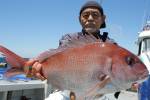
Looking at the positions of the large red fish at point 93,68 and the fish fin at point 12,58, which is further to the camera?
the fish fin at point 12,58

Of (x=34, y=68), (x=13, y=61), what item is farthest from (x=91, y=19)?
(x=13, y=61)

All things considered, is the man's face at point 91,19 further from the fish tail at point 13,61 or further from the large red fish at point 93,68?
the fish tail at point 13,61

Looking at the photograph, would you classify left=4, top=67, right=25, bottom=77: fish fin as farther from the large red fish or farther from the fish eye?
→ the fish eye

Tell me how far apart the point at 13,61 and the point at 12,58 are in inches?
1.0

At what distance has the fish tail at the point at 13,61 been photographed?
2.66m

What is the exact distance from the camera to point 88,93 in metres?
2.59

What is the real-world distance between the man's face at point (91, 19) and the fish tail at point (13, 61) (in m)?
1.20

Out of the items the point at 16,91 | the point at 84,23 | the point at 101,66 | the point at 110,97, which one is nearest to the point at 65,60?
the point at 101,66

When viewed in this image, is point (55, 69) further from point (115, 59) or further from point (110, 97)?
point (110, 97)

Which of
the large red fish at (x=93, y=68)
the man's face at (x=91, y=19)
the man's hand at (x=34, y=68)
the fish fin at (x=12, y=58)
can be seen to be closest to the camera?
the large red fish at (x=93, y=68)

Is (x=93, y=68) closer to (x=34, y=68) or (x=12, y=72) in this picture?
(x=34, y=68)

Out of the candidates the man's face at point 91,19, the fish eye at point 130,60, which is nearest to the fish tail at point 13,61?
the fish eye at point 130,60

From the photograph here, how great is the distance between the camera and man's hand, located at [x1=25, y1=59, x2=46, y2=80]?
2.76 m

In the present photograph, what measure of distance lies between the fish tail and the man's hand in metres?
0.05
